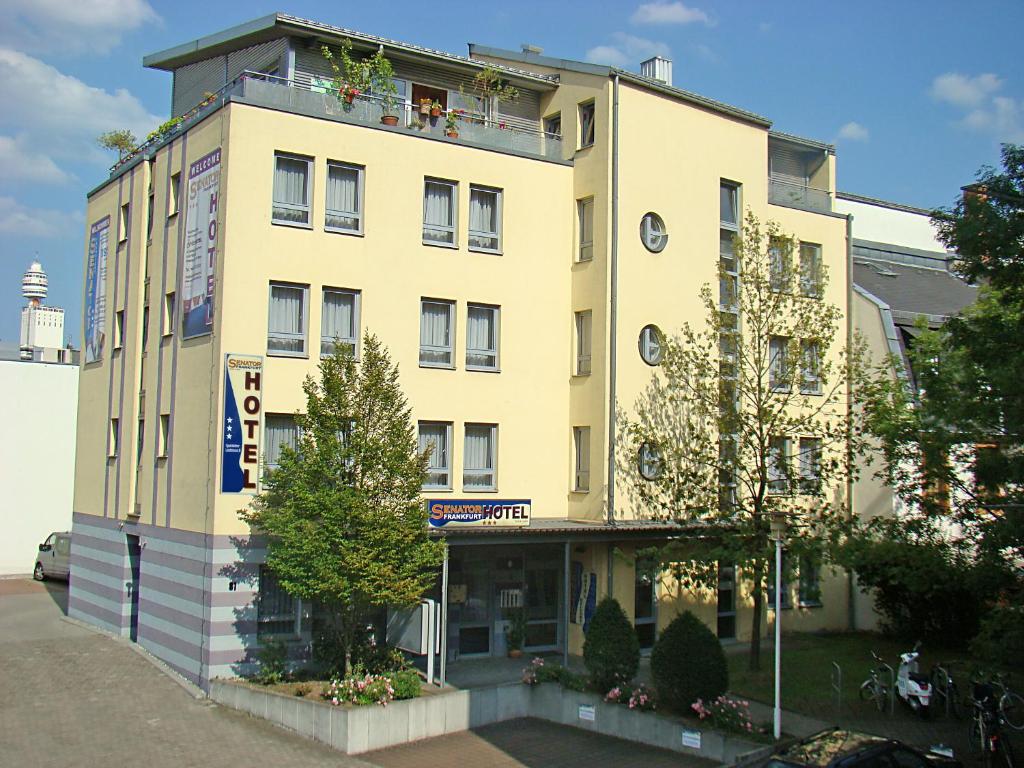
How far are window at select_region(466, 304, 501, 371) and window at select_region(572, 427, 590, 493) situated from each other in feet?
8.46

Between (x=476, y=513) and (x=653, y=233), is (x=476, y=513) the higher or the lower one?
the lower one

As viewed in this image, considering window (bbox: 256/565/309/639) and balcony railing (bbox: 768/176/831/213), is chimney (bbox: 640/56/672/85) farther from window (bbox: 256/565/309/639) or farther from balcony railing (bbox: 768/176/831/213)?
window (bbox: 256/565/309/639)

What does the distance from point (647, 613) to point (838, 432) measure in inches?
246

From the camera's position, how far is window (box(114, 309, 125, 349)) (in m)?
26.8

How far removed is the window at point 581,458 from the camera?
24328mm

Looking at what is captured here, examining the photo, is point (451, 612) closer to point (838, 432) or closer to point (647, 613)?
point (647, 613)

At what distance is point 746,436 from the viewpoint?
21984 millimetres

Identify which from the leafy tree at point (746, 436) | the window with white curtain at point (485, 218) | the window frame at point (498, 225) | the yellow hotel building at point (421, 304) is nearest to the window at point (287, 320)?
the yellow hotel building at point (421, 304)

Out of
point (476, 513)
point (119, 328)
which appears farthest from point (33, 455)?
point (476, 513)

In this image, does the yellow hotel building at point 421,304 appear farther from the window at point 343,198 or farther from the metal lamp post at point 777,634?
the metal lamp post at point 777,634

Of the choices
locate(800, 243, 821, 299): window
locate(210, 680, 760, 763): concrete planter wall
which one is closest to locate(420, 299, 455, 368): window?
locate(210, 680, 760, 763): concrete planter wall

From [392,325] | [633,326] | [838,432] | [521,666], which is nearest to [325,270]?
[392,325]

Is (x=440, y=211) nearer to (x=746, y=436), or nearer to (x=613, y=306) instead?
(x=613, y=306)

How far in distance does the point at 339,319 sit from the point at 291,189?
9.15ft
